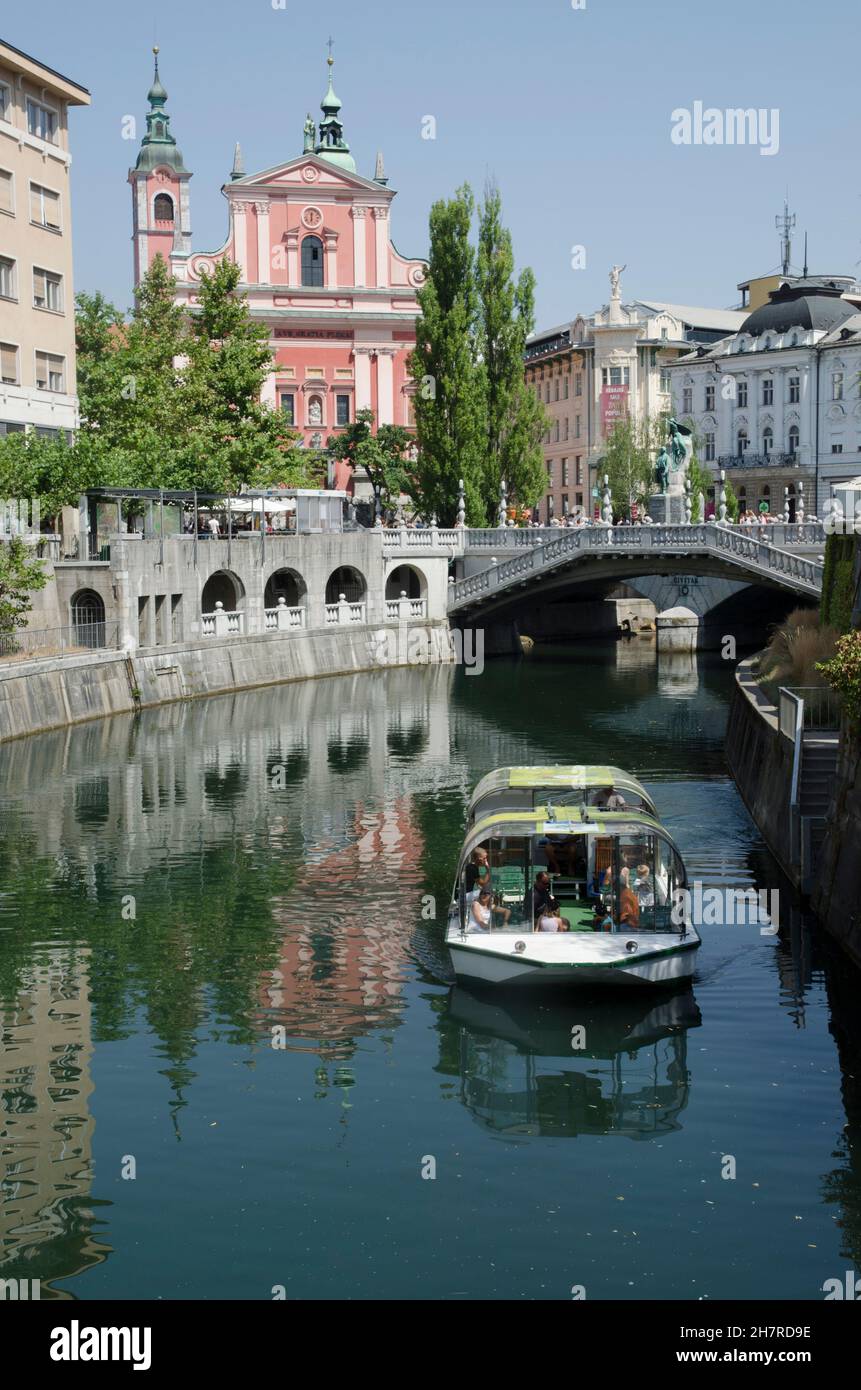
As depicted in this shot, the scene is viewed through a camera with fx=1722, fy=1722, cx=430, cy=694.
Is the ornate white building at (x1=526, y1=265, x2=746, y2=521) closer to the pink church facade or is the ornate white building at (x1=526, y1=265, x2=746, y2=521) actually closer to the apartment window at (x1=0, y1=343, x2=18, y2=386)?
the pink church facade

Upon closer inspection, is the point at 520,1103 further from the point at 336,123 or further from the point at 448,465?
the point at 336,123

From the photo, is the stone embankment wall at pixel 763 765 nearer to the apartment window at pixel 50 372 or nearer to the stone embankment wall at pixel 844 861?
the stone embankment wall at pixel 844 861

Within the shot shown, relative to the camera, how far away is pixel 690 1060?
24.6 metres

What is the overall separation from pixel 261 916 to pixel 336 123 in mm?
105890

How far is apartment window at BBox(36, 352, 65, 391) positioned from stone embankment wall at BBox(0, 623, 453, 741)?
12.2m

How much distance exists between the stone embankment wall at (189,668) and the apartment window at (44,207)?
17.9 metres

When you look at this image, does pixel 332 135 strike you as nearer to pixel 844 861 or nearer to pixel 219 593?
pixel 219 593

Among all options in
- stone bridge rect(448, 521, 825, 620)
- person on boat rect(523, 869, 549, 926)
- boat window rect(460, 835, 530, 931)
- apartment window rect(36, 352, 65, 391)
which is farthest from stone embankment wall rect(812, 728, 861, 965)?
apartment window rect(36, 352, 65, 391)

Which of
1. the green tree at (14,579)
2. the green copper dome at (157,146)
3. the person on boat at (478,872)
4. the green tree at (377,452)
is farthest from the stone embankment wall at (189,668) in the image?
the green copper dome at (157,146)

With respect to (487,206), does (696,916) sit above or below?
below

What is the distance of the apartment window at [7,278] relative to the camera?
65.3 meters

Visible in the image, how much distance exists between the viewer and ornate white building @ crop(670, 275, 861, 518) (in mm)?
122438
